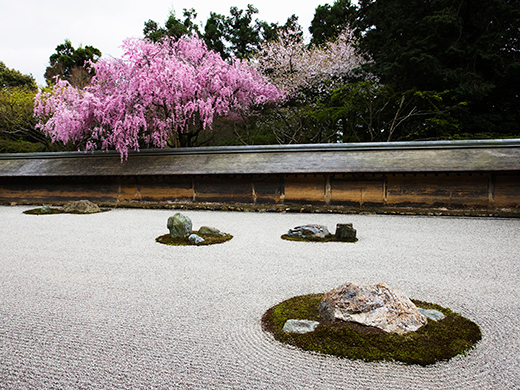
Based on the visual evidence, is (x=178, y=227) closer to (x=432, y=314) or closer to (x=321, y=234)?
(x=321, y=234)

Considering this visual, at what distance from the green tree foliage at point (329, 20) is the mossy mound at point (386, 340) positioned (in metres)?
19.3

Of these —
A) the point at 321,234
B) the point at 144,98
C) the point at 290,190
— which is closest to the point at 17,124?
the point at 144,98

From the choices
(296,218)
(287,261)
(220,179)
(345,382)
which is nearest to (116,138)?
(220,179)

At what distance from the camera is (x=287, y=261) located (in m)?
3.91

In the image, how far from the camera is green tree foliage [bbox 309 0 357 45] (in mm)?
19422

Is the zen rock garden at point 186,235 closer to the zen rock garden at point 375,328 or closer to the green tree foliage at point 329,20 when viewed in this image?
the zen rock garden at point 375,328

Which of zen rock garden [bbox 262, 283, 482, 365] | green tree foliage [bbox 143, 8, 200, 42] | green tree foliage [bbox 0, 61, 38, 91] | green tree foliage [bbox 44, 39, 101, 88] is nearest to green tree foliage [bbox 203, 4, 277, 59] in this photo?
green tree foliage [bbox 143, 8, 200, 42]

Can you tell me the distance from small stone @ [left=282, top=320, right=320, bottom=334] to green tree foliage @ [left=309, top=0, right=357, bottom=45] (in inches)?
762

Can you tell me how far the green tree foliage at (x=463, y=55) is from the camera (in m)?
11.3

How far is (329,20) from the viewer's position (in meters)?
20.1

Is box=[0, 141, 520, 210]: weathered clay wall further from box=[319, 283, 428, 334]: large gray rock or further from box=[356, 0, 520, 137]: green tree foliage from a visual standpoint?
box=[319, 283, 428, 334]: large gray rock

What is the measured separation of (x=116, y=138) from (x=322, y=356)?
1033 cm

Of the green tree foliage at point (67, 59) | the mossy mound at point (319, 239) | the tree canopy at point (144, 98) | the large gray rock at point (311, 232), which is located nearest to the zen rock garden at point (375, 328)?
the mossy mound at point (319, 239)

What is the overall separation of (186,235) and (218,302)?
105 inches
